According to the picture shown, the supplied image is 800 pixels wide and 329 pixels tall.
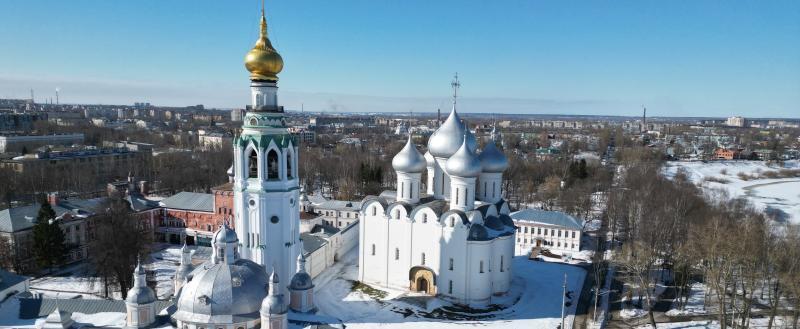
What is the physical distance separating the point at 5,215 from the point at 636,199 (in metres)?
40.8

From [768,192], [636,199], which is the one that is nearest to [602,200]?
[636,199]

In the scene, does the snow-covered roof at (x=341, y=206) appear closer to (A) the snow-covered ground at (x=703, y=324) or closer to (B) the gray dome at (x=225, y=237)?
(A) the snow-covered ground at (x=703, y=324)

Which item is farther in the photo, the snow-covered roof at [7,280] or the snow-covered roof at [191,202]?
the snow-covered roof at [191,202]

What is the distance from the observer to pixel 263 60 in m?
15.1

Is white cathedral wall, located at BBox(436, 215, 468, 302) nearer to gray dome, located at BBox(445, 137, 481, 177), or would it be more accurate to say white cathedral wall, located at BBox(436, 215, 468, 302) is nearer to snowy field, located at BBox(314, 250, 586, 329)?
snowy field, located at BBox(314, 250, 586, 329)

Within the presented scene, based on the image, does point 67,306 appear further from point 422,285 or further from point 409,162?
point 409,162

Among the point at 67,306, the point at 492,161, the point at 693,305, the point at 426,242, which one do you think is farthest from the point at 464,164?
the point at 67,306

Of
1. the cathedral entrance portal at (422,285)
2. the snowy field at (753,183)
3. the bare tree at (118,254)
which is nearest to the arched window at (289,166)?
the cathedral entrance portal at (422,285)

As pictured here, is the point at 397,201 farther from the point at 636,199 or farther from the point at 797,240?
the point at 636,199

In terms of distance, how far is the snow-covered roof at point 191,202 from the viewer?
34.0 m

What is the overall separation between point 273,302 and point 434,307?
1061 centimetres

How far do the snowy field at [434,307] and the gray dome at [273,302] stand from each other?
24.8 ft

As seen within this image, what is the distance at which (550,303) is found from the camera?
23.0 m

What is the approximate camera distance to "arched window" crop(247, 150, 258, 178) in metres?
15.7
